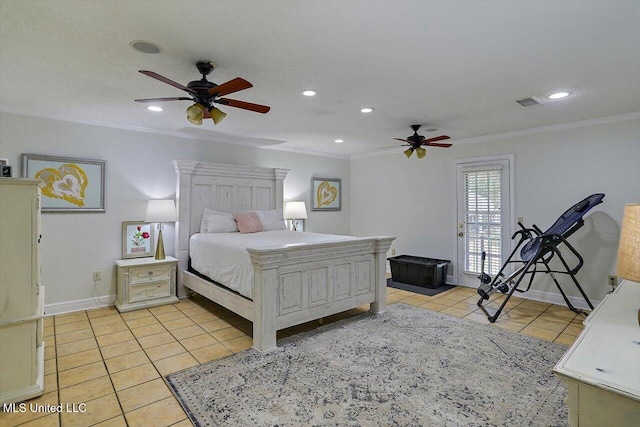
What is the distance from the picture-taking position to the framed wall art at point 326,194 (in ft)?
21.5

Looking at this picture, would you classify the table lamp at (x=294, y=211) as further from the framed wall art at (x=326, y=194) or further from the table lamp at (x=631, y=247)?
the table lamp at (x=631, y=247)

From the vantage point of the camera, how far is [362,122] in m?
4.27

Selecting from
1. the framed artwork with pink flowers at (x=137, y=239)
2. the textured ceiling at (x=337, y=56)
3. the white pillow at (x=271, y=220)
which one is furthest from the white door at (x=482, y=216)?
the framed artwork with pink flowers at (x=137, y=239)

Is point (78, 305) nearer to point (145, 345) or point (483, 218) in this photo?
point (145, 345)

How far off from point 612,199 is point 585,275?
100 centimetres

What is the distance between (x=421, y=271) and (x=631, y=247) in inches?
169

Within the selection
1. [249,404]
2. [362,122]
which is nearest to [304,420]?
[249,404]

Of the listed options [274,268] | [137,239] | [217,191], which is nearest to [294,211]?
[217,191]

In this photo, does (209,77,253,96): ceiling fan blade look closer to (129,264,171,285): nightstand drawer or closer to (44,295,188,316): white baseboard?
(129,264,171,285): nightstand drawer

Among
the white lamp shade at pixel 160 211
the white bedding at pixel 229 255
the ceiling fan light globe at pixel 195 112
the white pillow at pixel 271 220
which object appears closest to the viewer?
Result: the ceiling fan light globe at pixel 195 112

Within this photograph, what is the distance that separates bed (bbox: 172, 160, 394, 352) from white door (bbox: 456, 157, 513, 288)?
205 cm

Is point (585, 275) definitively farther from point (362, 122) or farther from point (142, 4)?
point (142, 4)

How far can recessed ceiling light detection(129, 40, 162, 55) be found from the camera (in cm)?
216

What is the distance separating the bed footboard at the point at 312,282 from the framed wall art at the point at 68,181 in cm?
264
